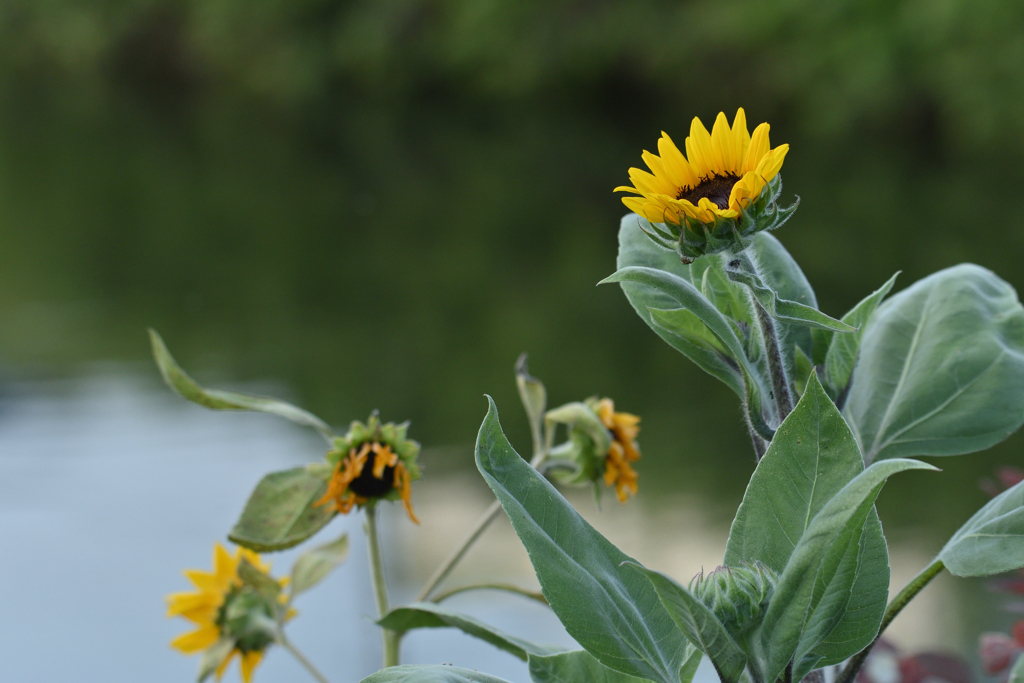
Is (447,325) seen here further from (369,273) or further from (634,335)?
(369,273)

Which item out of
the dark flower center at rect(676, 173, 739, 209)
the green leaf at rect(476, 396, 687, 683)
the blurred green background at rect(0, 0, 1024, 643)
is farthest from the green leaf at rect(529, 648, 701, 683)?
the blurred green background at rect(0, 0, 1024, 643)

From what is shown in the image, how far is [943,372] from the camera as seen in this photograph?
0.33 m

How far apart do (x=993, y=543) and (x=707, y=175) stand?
0.12m

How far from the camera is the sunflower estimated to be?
39cm

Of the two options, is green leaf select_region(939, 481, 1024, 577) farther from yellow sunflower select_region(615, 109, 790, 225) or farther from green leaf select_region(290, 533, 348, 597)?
green leaf select_region(290, 533, 348, 597)

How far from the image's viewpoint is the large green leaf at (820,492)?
0.23 m

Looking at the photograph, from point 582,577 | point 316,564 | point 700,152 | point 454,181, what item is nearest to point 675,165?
point 700,152

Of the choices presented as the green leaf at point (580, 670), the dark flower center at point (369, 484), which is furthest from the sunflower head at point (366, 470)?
the green leaf at point (580, 670)

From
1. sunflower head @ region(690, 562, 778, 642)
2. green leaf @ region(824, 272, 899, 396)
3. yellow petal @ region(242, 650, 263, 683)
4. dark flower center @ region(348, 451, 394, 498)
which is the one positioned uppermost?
dark flower center @ region(348, 451, 394, 498)

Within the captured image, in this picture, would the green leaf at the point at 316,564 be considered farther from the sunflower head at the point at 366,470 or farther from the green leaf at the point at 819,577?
the green leaf at the point at 819,577

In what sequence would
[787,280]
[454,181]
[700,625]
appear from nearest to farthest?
[700,625], [787,280], [454,181]

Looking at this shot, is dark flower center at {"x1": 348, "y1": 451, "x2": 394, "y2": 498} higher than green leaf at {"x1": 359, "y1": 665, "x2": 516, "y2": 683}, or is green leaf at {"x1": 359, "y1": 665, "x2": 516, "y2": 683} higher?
dark flower center at {"x1": 348, "y1": 451, "x2": 394, "y2": 498}

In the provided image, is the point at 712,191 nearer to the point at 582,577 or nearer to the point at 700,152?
the point at 700,152

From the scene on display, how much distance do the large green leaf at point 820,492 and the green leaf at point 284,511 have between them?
17 centimetres
